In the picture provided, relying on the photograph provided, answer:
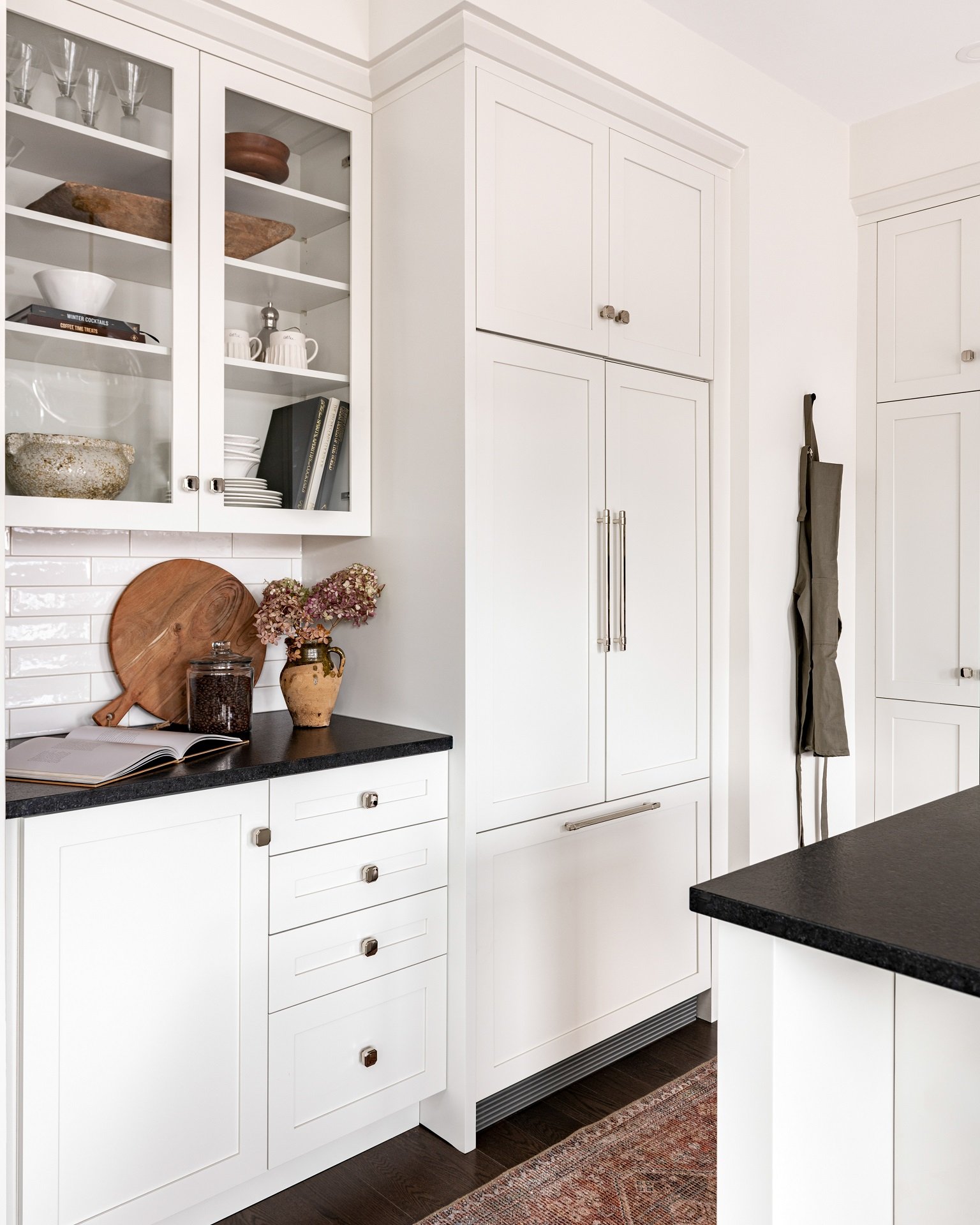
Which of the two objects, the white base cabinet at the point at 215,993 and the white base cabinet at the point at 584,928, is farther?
the white base cabinet at the point at 584,928

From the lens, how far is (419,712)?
7.59ft

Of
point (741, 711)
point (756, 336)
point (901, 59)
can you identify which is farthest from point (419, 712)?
point (901, 59)

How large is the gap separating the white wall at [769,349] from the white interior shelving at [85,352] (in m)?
1.47

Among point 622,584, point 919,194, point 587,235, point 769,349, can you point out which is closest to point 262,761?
point 622,584

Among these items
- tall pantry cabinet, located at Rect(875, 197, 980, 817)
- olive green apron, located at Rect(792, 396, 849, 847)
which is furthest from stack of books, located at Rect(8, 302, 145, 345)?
tall pantry cabinet, located at Rect(875, 197, 980, 817)

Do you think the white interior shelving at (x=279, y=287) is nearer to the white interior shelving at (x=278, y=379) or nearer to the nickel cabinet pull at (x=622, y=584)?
the white interior shelving at (x=278, y=379)

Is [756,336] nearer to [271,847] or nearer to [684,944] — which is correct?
[684,944]

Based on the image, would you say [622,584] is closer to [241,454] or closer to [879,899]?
[241,454]

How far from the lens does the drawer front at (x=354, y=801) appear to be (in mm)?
1951

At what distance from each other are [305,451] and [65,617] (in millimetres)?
661

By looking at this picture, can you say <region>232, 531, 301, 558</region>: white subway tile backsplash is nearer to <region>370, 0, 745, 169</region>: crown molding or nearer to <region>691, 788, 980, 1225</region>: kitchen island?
<region>370, 0, 745, 169</region>: crown molding

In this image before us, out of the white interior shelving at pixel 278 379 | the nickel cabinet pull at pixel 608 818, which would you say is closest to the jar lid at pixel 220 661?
the white interior shelving at pixel 278 379

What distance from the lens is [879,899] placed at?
111 centimetres


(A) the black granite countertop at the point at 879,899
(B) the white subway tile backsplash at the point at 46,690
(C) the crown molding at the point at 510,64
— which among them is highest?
(C) the crown molding at the point at 510,64
